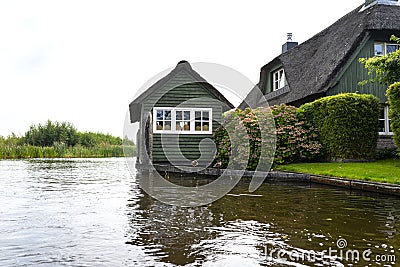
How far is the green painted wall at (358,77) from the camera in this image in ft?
56.6

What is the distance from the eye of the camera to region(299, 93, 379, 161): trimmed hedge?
45.2 ft

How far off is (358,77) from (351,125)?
178 inches

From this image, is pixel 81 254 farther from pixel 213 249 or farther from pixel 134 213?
pixel 134 213

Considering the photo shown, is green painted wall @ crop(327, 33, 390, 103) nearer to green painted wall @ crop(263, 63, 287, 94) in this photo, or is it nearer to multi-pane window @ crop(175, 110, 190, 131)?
multi-pane window @ crop(175, 110, 190, 131)

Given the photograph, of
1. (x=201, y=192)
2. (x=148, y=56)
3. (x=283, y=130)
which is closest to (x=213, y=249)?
(x=201, y=192)

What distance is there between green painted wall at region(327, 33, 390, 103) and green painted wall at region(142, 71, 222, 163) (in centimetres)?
553

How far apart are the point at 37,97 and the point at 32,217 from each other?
22.2 metres

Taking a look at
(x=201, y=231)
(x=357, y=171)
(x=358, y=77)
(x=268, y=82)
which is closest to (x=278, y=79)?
(x=268, y=82)

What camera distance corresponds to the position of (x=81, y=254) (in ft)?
13.4

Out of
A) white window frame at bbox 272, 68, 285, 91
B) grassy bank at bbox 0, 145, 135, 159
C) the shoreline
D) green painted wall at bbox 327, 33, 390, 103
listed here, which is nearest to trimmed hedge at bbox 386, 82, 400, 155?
the shoreline

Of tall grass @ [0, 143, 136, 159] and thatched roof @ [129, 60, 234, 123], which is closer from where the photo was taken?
thatched roof @ [129, 60, 234, 123]

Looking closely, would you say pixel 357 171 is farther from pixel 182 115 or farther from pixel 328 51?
pixel 328 51

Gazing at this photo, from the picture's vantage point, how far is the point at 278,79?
2383cm

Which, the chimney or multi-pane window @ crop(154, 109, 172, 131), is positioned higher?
the chimney
